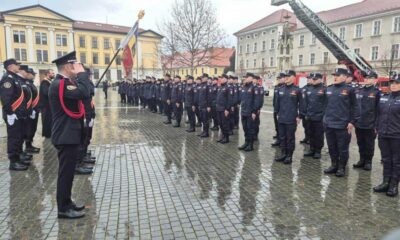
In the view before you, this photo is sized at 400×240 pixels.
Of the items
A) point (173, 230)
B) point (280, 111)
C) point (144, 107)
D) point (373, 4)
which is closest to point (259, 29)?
point (373, 4)

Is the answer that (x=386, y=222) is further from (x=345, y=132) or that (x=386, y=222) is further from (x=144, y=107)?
(x=144, y=107)

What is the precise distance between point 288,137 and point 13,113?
18.8 ft

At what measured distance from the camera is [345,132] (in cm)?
598

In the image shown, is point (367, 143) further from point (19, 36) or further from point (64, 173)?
point (19, 36)

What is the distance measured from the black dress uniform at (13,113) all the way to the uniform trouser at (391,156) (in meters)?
6.61

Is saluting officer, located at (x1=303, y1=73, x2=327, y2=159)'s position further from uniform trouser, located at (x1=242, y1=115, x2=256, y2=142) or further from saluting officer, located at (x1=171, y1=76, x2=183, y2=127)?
saluting officer, located at (x1=171, y1=76, x2=183, y2=127)

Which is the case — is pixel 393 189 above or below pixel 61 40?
below

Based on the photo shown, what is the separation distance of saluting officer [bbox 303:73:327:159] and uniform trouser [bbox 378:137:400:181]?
2268 mm

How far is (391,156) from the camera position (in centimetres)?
517

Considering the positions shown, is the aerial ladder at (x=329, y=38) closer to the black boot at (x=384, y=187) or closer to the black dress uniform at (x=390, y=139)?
the black dress uniform at (x=390, y=139)

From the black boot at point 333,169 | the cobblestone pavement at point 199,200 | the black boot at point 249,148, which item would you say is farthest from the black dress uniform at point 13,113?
the black boot at point 333,169

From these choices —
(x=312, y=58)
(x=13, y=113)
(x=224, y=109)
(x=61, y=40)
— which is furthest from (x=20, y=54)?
(x=13, y=113)

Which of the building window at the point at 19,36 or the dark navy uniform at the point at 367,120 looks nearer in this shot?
the dark navy uniform at the point at 367,120

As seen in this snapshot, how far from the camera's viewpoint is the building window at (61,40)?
7238cm
